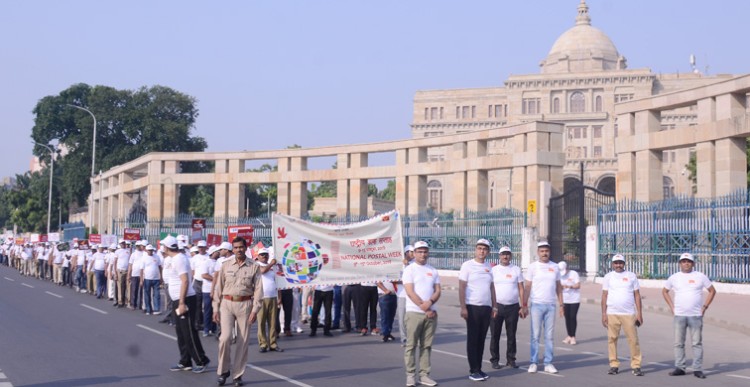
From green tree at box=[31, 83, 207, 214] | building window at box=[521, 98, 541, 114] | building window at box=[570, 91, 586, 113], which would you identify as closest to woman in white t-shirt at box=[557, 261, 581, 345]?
green tree at box=[31, 83, 207, 214]

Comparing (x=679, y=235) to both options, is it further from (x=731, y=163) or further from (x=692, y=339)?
(x=692, y=339)

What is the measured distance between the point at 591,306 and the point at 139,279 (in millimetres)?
11905

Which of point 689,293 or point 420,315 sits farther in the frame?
point 689,293

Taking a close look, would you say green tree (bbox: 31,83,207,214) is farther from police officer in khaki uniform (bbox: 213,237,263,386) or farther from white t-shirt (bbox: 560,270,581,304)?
police officer in khaki uniform (bbox: 213,237,263,386)

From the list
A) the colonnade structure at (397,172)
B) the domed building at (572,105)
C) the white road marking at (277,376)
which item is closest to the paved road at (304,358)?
the white road marking at (277,376)

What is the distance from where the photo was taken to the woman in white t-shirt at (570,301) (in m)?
16.5

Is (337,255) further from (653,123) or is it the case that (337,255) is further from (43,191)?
(43,191)

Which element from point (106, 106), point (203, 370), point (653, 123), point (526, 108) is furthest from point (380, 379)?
point (526, 108)

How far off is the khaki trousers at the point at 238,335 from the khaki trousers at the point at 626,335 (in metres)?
4.85

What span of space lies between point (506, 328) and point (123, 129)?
2890 inches

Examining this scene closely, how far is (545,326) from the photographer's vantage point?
12641mm

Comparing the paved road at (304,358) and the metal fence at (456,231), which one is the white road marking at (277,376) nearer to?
the paved road at (304,358)

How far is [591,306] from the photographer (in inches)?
982

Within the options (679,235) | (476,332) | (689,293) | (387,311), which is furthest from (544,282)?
(679,235)
